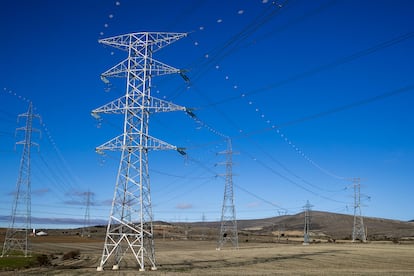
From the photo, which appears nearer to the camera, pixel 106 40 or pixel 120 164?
pixel 120 164

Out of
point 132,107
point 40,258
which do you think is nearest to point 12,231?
point 40,258

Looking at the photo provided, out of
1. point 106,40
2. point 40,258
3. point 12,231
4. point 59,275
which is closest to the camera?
point 59,275

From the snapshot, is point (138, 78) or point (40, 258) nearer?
point (138, 78)

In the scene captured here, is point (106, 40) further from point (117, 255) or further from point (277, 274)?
point (277, 274)

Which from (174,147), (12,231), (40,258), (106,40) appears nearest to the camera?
(174,147)

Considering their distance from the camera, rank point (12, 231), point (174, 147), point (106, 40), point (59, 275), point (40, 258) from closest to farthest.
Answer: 1. point (59, 275)
2. point (174, 147)
3. point (106, 40)
4. point (40, 258)
5. point (12, 231)

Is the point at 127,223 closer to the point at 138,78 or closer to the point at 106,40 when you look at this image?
the point at 138,78

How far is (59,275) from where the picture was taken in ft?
109

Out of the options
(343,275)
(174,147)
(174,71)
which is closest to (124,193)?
(174,147)

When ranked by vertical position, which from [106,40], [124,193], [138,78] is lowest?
[124,193]

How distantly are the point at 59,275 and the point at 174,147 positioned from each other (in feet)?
43.4

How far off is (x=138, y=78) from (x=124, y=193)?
10.5m

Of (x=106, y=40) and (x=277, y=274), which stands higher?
(x=106, y=40)

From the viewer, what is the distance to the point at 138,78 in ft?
133
